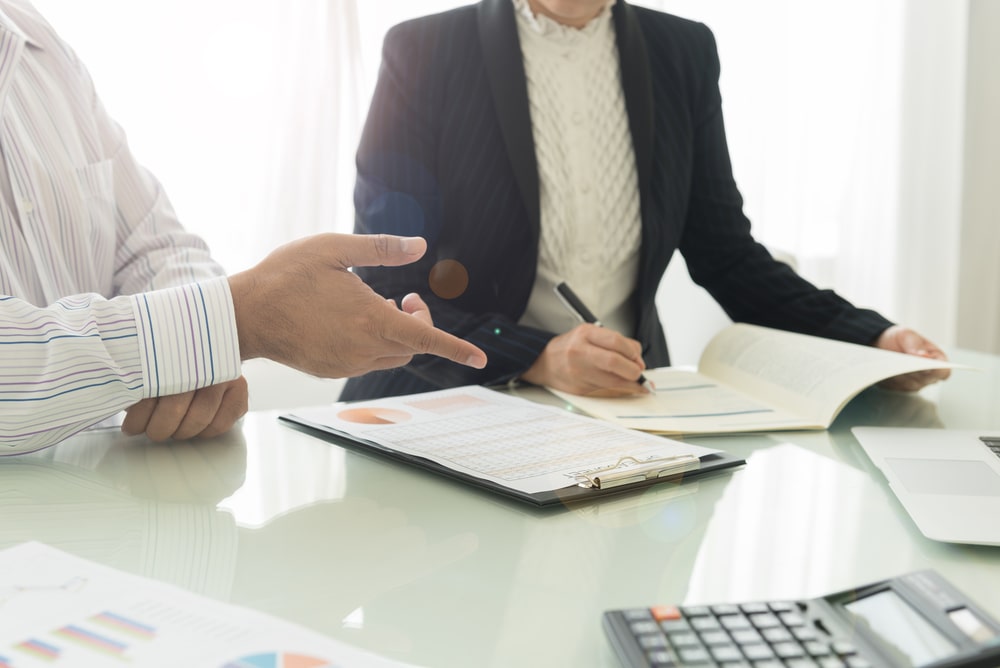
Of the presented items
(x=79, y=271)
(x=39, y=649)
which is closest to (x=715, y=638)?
(x=39, y=649)

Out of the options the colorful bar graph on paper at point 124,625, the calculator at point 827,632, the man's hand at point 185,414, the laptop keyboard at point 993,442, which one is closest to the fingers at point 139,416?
Result: the man's hand at point 185,414

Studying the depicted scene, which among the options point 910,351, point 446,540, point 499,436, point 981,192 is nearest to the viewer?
point 446,540

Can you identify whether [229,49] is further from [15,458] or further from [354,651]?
[354,651]

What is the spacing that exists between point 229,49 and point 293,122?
0.23 m

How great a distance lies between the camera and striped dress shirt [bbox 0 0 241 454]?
2.27ft

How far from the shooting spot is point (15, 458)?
2.43 ft

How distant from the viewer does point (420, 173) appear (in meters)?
1.30

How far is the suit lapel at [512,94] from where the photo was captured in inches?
51.5

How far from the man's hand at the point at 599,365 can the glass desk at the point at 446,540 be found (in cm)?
24

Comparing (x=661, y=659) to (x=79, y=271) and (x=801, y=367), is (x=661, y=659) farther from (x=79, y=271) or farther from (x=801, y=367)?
(x=79, y=271)

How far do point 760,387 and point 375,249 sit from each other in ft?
1.85

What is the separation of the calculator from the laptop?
0.17 meters

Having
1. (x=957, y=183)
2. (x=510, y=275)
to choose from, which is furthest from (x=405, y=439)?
(x=957, y=183)

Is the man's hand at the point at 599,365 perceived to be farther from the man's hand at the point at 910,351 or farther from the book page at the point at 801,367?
the man's hand at the point at 910,351
